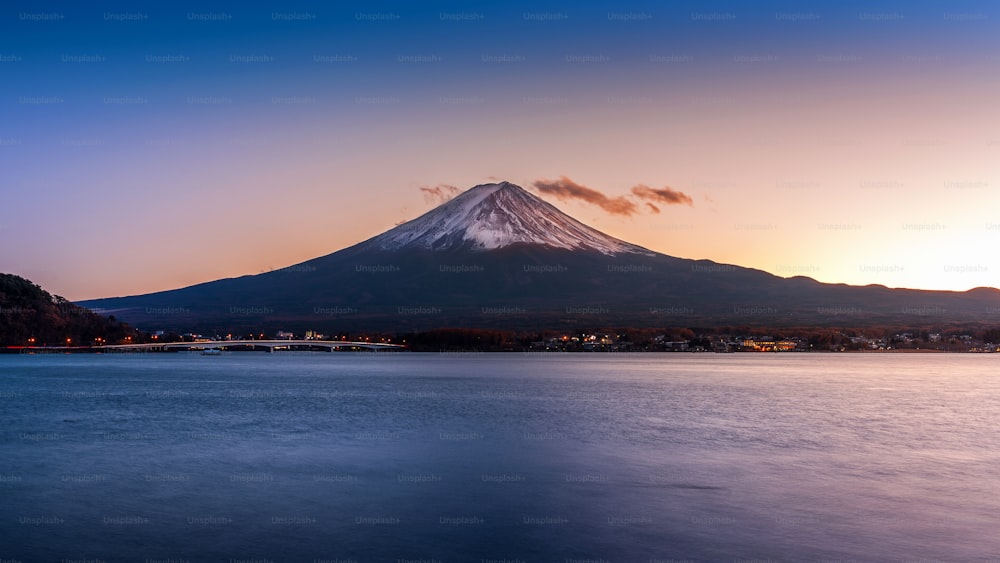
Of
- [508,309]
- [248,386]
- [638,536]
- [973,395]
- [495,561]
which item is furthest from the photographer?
[508,309]

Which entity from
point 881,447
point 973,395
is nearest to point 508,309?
point 973,395

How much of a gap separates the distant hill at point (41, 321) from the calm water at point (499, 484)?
10688 centimetres

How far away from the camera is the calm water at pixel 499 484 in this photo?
12.2 m

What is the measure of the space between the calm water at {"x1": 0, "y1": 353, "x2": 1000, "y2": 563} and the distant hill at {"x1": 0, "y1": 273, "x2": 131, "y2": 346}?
106878 mm

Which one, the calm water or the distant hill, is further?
the distant hill

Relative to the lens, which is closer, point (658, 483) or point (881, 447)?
point (658, 483)

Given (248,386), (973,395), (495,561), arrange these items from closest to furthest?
(495,561), (973,395), (248,386)

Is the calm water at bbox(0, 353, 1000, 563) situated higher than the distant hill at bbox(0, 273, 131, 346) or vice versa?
the distant hill at bbox(0, 273, 131, 346)

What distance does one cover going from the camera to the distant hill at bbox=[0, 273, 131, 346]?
128 metres

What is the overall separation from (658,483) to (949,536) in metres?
5.60

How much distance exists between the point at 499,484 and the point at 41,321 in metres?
137

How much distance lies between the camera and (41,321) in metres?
134

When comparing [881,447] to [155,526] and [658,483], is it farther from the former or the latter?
[155,526]

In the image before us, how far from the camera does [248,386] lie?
2124 inches
